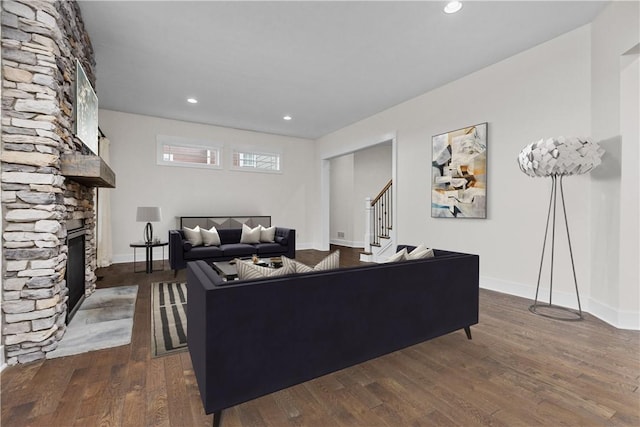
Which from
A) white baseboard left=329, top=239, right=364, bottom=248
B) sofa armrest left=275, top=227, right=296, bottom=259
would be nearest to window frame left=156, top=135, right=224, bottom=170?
sofa armrest left=275, top=227, right=296, bottom=259

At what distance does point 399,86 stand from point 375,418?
4597mm

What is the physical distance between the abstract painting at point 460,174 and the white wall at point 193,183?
166 inches

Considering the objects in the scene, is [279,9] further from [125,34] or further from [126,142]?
[126,142]

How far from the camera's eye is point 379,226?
696 cm

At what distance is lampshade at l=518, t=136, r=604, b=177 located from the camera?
290 cm

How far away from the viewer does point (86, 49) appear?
11.3ft

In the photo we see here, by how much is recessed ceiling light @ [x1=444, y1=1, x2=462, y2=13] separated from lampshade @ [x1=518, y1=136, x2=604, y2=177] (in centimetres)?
159

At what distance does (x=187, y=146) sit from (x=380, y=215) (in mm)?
4718

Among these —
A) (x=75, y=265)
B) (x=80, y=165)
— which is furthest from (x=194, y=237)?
(x=80, y=165)

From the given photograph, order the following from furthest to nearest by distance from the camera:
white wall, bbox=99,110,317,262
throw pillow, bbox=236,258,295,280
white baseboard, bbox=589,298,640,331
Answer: white wall, bbox=99,110,317,262 < white baseboard, bbox=589,298,640,331 < throw pillow, bbox=236,258,295,280

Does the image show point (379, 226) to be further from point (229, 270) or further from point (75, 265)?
point (75, 265)

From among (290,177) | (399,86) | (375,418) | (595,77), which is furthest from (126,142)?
(595,77)

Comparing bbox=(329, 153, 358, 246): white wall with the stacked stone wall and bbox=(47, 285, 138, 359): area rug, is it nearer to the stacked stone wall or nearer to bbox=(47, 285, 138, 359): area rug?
bbox=(47, 285, 138, 359): area rug

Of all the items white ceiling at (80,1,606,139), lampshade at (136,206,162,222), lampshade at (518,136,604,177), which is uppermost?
white ceiling at (80,1,606,139)
